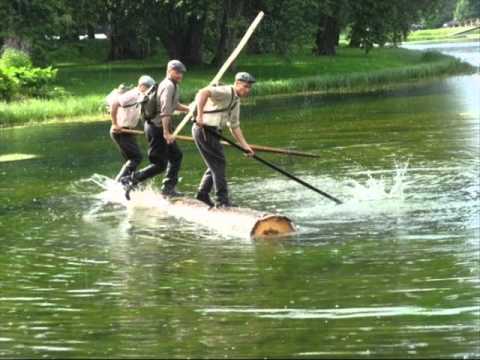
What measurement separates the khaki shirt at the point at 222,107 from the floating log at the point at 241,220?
1.20m

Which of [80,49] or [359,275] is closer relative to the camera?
[359,275]

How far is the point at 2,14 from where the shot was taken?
5091cm

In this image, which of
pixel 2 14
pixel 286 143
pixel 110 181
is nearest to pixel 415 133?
pixel 286 143

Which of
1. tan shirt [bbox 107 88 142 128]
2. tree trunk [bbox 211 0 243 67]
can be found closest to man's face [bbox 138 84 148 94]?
tan shirt [bbox 107 88 142 128]

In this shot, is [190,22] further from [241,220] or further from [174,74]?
[241,220]

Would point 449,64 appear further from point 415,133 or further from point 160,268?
point 160,268

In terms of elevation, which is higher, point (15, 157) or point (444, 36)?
point (15, 157)

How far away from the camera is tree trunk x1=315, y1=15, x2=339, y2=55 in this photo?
72250 mm

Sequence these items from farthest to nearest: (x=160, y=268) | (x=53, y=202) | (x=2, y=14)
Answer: (x=2, y=14), (x=53, y=202), (x=160, y=268)

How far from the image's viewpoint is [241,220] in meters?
15.4

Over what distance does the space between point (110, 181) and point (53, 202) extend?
Answer: 1.52 metres

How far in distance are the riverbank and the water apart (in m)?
15.5

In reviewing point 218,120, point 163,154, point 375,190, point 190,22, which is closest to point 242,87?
point 218,120

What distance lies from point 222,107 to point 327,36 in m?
57.3
